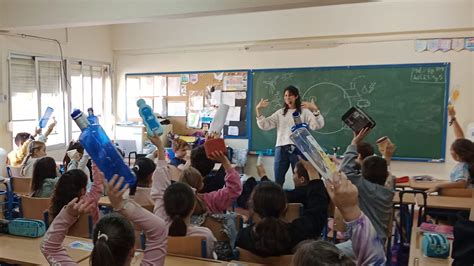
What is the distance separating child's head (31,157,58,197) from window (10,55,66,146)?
291cm

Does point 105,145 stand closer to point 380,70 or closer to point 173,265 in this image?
point 173,265

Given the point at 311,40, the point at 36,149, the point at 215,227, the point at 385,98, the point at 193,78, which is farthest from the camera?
the point at 193,78

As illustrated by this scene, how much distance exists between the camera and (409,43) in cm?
523

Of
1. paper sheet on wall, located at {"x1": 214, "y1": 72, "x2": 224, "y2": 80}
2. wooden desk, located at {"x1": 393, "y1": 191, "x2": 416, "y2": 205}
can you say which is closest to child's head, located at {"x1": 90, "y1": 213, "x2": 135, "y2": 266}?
wooden desk, located at {"x1": 393, "y1": 191, "x2": 416, "y2": 205}

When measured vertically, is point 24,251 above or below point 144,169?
below

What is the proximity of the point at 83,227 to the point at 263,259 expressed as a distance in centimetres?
132

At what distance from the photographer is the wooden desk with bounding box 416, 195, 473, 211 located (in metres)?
3.06

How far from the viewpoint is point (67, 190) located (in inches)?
86.7

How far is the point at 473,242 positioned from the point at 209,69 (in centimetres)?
539

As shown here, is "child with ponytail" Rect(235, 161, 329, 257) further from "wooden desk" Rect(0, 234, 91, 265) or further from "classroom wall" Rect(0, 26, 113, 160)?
"classroom wall" Rect(0, 26, 113, 160)

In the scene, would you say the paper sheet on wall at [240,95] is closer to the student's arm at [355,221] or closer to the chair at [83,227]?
the chair at [83,227]

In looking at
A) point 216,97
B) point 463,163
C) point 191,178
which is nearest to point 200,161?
point 191,178

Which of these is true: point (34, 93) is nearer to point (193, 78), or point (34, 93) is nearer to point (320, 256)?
point (193, 78)

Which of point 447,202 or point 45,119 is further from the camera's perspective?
point 45,119
